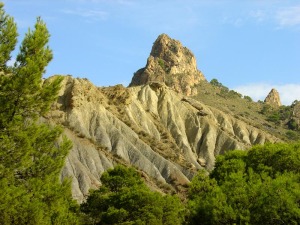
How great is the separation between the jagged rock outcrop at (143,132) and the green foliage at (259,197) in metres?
32.6

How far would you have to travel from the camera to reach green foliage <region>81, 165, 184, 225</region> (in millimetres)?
43537

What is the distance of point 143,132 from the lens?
9600 centimetres

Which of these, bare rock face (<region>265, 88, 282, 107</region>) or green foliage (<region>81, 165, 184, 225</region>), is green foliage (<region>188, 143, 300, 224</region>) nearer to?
green foliage (<region>81, 165, 184, 225</region>)

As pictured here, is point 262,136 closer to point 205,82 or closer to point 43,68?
point 205,82

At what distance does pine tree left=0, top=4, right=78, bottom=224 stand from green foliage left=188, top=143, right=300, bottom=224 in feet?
40.0

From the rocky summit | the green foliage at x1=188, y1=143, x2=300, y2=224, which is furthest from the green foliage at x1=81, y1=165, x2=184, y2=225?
the rocky summit

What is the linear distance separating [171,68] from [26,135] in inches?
5265

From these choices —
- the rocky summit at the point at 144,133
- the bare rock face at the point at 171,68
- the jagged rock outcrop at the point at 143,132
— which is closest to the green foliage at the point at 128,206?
the rocky summit at the point at 144,133

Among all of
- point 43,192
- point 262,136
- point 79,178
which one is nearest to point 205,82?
point 262,136

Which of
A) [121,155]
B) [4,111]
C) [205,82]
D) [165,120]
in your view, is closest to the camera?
[4,111]

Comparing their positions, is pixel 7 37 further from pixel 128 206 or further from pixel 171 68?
pixel 171 68

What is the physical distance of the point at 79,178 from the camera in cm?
7088

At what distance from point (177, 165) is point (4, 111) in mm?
67848

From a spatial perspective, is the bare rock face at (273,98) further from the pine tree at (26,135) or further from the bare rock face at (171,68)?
the pine tree at (26,135)
